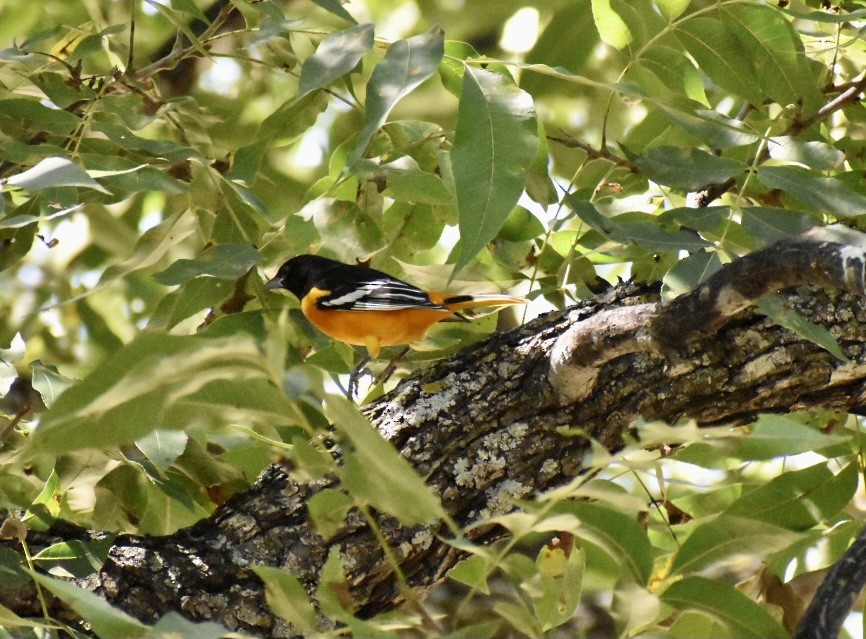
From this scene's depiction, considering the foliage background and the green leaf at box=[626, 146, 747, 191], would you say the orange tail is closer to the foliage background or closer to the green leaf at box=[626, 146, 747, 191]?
the foliage background

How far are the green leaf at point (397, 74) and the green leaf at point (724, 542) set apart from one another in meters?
0.86

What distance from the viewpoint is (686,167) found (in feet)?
7.13

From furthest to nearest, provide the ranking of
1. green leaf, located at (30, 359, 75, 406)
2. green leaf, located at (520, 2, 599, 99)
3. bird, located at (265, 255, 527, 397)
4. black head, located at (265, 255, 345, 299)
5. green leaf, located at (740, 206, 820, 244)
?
black head, located at (265, 255, 345, 299) < green leaf, located at (520, 2, 599, 99) < bird, located at (265, 255, 527, 397) < green leaf, located at (30, 359, 75, 406) < green leaf, located at (740, 206, 820, 244)

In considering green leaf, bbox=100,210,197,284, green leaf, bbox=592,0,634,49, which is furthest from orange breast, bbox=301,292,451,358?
green leaf, bbox=592,0,634,49

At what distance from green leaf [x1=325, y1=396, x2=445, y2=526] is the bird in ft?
4.99

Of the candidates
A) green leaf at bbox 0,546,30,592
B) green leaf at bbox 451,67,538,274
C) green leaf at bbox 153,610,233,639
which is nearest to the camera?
green leaf at bbox 153,610,233,639

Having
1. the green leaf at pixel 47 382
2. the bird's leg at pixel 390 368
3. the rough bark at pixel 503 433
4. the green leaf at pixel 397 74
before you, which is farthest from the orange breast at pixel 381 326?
the green leaf at pixel 397 74

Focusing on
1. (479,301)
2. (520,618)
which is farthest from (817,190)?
(520,618)

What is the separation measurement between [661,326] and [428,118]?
1.89 meters

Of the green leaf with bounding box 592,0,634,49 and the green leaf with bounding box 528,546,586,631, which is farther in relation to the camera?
the green leaf with bounding box 592,0,634,49

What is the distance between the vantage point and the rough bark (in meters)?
2.11

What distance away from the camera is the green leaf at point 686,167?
84.1 inches

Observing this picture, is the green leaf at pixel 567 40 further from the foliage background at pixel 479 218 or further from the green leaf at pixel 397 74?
the green leaf at pixel 397 74

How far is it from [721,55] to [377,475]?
5.43 ft
